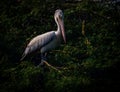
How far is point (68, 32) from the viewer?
546 centimetres

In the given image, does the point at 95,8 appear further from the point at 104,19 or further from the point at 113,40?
the point at 113,40

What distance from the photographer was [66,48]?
5.13 m

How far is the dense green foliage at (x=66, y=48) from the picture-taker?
4.70m

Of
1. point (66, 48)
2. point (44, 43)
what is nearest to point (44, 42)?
point (44, 43)

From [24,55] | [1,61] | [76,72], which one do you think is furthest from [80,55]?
[1,61]

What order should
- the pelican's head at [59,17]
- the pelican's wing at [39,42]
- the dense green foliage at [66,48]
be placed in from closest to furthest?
the dense green foliage at [66,48] < the pelican's wing at [39,42] < the pelican's head at [59,17]

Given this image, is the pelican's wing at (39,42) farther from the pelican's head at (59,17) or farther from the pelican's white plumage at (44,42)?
the pelican's head at (59,17)

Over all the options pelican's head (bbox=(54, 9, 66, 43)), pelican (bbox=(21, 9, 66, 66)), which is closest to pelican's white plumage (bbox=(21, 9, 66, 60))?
pelican (bbox=(21, 9, 66, 66))

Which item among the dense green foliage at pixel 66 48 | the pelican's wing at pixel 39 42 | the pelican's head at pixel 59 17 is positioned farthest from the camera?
the pelican's head at pixel 59 17

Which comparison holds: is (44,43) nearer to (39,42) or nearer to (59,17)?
(39,42)

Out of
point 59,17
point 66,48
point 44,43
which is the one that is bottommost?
point 66,48

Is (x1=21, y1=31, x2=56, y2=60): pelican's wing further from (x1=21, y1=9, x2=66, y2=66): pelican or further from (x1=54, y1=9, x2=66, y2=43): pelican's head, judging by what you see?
(x1=54, y1=9, x2=66, y2=43): pelican's head

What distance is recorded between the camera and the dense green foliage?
4703 mm

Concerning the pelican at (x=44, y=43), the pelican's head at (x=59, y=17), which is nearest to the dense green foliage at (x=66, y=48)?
the pelican at (x=44, y=43)
